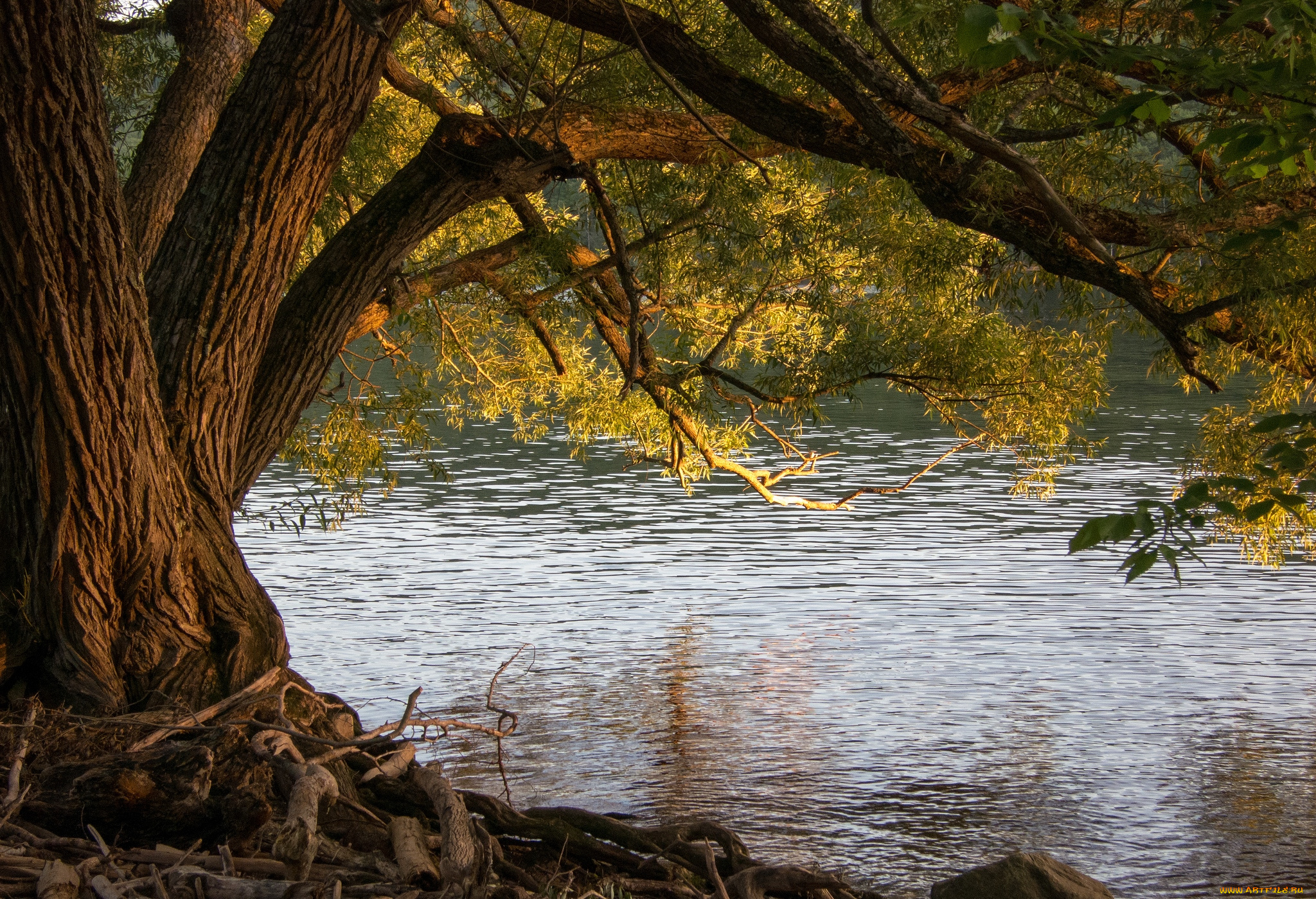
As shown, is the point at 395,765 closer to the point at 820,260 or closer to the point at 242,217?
the point at 242,217

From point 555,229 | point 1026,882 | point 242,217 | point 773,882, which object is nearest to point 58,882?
point 773,882

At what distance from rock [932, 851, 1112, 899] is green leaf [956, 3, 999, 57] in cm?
383

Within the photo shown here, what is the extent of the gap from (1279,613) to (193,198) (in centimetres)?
1195

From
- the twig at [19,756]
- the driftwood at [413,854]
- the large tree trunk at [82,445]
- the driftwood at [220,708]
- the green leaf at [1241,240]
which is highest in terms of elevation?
the green leaf at [1241,240]

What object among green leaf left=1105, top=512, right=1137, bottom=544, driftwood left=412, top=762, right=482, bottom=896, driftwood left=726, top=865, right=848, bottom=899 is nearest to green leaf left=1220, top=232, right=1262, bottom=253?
green leaf left=1105, top=512, right=1137, bottom=544

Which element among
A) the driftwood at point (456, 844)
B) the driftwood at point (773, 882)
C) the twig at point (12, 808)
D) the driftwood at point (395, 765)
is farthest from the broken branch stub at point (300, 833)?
the driftwood at point (773, 882)

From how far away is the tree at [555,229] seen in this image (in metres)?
3.57

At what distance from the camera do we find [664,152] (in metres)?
5.86

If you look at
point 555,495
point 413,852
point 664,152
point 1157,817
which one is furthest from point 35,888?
point 555,495

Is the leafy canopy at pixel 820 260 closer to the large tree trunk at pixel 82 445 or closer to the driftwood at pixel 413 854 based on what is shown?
the large tree trunk at pixel 82 445

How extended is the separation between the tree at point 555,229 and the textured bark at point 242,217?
0.01 meters

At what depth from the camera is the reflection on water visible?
7.89m

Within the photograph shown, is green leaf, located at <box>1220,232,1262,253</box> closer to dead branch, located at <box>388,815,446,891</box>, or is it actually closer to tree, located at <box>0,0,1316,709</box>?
tree, located at <box>0,0,1316,709</box>

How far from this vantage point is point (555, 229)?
7.35 metres
